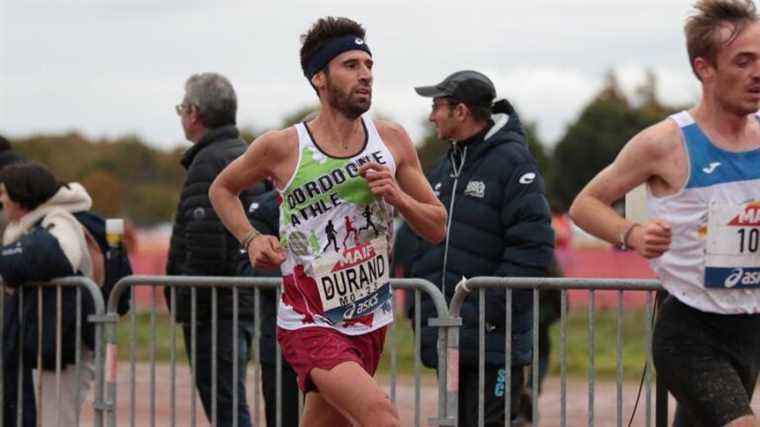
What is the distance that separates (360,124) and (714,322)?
1778 millimetres

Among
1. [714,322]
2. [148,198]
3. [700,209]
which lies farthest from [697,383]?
[148,198]

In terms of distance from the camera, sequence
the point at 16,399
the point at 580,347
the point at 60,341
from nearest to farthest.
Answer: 1. the point at 60,341
2. the point at 16,399
3. the point at 580,347

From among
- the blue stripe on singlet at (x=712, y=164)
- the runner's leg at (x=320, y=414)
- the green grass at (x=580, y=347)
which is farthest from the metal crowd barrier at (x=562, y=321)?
the green grass at (x=580, y=347)

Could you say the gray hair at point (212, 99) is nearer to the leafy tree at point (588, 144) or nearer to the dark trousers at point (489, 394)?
the dark trousers at point (489, 394)

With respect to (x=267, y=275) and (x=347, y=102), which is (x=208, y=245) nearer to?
(x=267, y=275)

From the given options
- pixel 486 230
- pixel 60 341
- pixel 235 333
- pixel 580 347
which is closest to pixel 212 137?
pixel 235 333

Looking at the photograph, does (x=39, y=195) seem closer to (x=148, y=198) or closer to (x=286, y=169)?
(x=286, y=169)

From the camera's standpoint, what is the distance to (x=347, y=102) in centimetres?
677

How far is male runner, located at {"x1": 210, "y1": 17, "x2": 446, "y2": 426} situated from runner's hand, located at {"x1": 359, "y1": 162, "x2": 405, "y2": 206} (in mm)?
48

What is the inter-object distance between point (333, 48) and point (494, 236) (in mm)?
1508

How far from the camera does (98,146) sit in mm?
91562

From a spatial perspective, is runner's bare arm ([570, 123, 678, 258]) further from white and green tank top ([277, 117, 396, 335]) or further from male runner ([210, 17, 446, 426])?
white and green tank top ([277, 117, 396, 335])

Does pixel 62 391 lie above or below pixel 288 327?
below

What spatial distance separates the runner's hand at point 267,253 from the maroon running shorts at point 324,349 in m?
0.31
